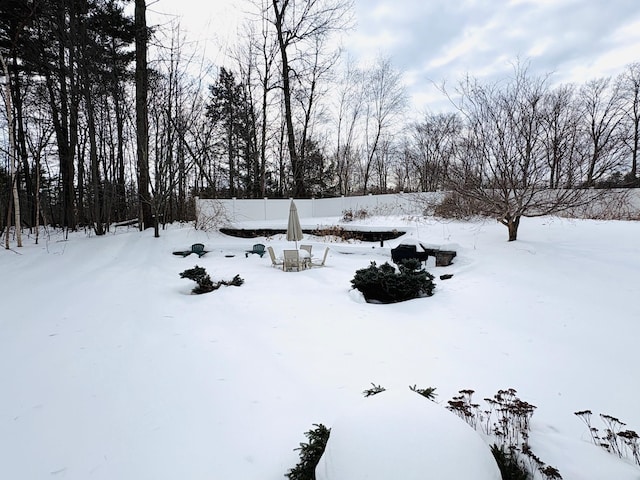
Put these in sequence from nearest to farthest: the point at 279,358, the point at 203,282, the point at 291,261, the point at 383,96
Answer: the point at 279,358 < the point at 203,282 < the point at 291,261 < the point at 383,96

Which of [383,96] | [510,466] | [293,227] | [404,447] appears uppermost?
[383,96]

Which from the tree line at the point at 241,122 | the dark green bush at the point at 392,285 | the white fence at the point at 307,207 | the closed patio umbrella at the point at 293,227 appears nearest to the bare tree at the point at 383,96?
the tree line at the point at 241,122

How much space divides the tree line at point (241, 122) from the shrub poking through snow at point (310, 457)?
5910mm

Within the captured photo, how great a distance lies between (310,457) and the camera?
64.1 inches

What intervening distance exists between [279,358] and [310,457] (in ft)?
4.62

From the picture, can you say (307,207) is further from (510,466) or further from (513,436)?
(510,466)

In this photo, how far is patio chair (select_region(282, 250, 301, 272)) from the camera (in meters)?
7.07

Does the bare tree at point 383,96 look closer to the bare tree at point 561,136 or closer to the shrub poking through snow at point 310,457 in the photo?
the bare tree at point 561,136

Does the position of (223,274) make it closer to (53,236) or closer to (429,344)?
(429,344)

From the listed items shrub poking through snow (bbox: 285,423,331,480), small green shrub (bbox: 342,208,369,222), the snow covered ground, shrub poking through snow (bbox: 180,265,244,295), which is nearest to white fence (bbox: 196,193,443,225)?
small green shrub (bbox: 342,208,369,222)

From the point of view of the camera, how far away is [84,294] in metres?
4.81

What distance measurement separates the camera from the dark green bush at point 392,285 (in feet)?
16.1

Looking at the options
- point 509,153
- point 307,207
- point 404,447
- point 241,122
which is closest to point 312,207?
point 307,207

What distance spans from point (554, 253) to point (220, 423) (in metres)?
6.12
